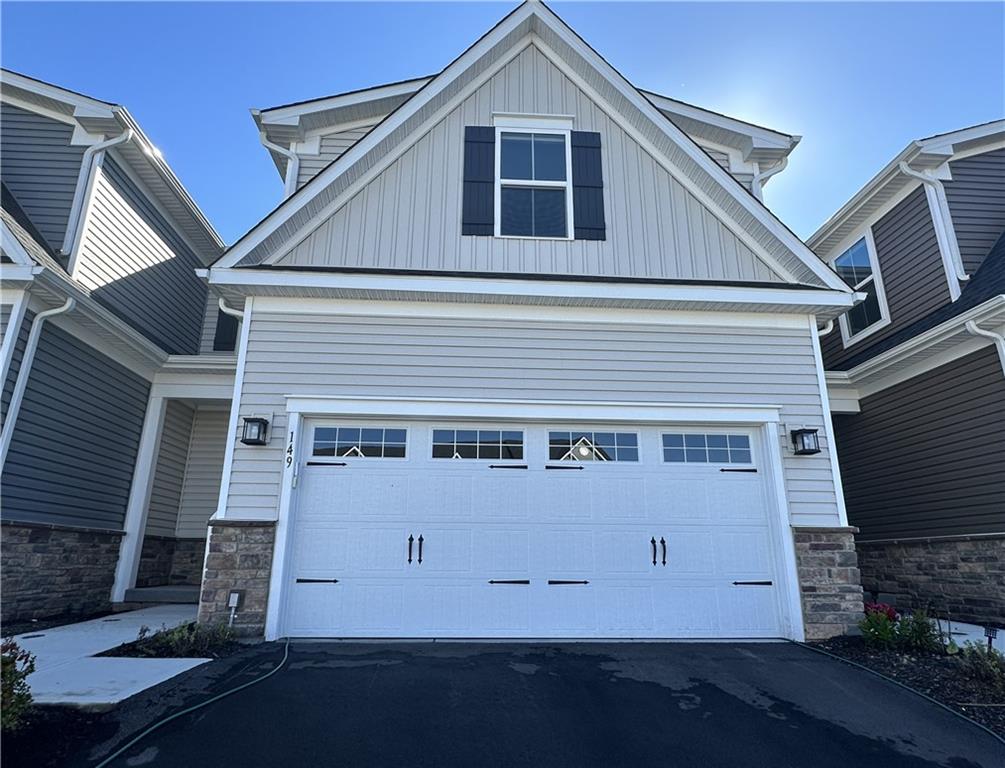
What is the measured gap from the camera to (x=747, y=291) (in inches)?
259

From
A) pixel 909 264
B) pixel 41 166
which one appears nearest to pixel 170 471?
pixel 41 166

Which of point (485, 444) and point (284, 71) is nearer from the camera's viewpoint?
point (485, 444)

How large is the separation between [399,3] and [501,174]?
3.36 meters

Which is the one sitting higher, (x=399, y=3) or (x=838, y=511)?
(x=399, y=3)

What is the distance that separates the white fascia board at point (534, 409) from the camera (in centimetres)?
616

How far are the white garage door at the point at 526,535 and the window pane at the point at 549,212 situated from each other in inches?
96.5

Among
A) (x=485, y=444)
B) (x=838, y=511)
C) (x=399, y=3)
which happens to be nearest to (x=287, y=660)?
(x=485, y=444)

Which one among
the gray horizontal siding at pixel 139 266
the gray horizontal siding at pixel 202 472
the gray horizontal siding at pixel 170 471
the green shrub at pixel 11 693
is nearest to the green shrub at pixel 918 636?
the green shrub at pixel 11 693

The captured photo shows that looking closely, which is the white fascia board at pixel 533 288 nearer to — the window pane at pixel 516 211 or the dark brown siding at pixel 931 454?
the window pane at pixel 516 211

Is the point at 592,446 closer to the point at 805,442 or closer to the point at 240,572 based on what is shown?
the point at 805,442

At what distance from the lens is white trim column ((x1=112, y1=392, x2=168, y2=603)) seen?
7.94 m

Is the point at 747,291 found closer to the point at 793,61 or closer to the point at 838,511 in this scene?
the point at 838,511

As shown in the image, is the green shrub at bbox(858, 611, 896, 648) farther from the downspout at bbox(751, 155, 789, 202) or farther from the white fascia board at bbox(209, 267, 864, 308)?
the downspout at bbox(751, 155, 789, 202)

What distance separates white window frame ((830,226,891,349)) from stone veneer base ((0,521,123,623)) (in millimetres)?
11853
